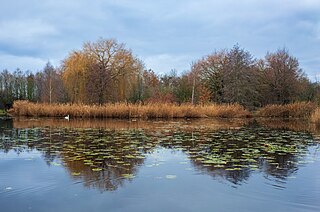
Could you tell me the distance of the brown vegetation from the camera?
29906mm

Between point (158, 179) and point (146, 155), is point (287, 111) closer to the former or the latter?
point (146, 155)

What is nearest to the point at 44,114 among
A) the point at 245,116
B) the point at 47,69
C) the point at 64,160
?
the point at 245,116

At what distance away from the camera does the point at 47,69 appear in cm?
5150

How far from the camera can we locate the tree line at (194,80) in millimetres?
31375

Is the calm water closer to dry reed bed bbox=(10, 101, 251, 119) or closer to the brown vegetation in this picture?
dry reed bed bbox=(10, 101, 251, 119)

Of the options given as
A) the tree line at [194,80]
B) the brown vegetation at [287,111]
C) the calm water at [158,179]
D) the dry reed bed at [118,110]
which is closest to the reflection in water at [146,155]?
the calm water at [158,179]

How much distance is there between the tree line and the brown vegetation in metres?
1.98

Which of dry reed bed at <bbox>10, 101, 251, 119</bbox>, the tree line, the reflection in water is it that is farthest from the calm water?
the tree line

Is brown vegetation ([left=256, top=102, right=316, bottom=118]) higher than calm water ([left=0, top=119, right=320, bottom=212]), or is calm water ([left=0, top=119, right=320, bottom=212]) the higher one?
brown vegetation ([left=256, top=102, right=316, bottom=118])

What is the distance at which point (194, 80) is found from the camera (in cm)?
3828

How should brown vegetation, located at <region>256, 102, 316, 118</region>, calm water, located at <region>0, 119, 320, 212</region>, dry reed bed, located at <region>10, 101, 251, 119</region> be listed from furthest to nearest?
brown vegetation, located at <region>256, 102, 316, 118</region>, dry reed bed, located at <region>10, 101, 251, 119</region>, calm water, located at <region>0, 119, 320, 212</region>

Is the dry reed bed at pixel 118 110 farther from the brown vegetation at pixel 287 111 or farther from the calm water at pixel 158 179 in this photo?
the calm water at pixel 158 179

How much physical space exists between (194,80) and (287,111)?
1170cm

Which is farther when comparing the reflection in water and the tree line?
the tree line
